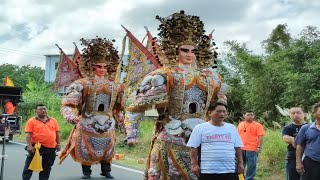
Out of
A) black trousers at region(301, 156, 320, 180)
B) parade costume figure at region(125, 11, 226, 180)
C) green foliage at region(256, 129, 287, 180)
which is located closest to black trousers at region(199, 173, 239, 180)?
parade costume figure at region(125, 11, 226, 180)

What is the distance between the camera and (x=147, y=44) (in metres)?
7.20

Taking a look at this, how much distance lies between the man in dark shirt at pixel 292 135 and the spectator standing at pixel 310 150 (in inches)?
24.9

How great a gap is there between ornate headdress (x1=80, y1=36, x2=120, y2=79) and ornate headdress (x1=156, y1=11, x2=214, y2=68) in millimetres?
3191

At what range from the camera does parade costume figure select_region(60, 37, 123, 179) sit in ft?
28.7

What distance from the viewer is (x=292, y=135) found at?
670 centimetres

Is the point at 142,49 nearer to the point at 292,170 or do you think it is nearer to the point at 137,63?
the point at 137,63

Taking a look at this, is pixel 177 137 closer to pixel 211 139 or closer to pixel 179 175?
pixel 179 175

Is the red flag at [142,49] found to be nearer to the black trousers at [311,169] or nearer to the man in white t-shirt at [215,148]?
the man in white t-shirt at [215,148]

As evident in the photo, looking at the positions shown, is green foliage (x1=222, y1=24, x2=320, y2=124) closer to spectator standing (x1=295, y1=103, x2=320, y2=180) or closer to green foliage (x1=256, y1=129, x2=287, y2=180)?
green foliage (x1=256, y1=129, x2=287, y2=180)

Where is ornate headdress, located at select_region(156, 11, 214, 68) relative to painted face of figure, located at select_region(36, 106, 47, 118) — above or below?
above

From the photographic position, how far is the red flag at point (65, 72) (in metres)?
10.2

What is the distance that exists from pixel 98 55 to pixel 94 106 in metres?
0.89

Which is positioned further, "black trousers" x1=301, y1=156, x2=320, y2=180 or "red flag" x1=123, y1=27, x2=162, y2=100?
"red flag" x1=123, y1=27, x2=162, y2=100

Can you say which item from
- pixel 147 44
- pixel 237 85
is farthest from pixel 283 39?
pixel 147 44
